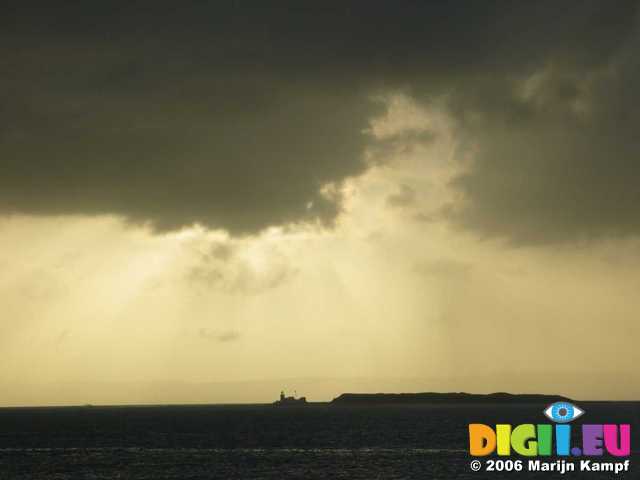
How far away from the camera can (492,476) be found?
319ft

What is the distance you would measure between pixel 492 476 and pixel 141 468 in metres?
50.4

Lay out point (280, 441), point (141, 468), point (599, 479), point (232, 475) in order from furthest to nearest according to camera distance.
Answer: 1. point (280, 441)
2. point (141, 468)
3. point (232, 475)
4. point (599, 479)

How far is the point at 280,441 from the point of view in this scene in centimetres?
16625

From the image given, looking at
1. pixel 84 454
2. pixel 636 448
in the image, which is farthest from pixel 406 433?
pixel 84 454

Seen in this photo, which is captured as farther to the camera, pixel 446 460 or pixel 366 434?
pixel 366 434

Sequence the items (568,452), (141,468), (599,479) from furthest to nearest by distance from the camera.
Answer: (568,452)
(141,468)
(599,479)

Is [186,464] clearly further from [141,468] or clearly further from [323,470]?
[323,470]

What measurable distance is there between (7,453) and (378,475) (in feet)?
275

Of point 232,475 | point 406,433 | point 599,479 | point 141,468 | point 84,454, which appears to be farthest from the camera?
point 406,433

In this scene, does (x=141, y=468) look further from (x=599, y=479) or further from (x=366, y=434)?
(x=366, y=434)

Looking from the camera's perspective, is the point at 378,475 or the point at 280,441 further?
the point at 280,441

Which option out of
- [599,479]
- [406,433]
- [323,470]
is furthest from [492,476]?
[406,433]

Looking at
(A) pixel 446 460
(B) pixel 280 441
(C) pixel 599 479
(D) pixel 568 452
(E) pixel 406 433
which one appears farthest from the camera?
(E) pixel 406 433

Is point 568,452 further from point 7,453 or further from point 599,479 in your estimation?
point 7,453
